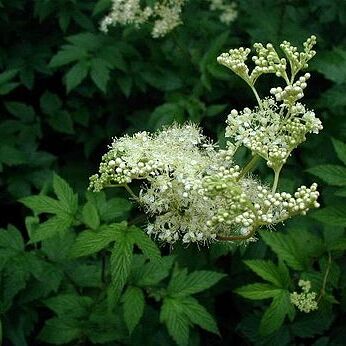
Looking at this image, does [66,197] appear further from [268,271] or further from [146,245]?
[268,271]

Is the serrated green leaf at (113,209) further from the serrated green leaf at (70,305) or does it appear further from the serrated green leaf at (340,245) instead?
the serrated green leaf at (340,245)

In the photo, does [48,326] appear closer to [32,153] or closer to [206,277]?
[206,277]

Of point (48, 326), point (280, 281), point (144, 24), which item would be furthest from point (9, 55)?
point (280, 281)

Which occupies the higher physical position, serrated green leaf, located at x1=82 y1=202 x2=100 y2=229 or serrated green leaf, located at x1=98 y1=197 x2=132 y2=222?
serrated green leaf, located at x1=82 y1=202 x2=100 y2=229

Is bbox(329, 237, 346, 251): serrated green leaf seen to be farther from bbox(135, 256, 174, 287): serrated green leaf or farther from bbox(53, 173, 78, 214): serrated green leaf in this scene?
bbox(53, 173, 78, 214): serrated green leaf

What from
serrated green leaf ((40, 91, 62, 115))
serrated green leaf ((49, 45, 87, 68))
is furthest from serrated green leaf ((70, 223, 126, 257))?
serrated green leaf ((40, 91, 62, 115))

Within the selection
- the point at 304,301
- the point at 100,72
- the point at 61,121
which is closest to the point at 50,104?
→ the point at 61,121
